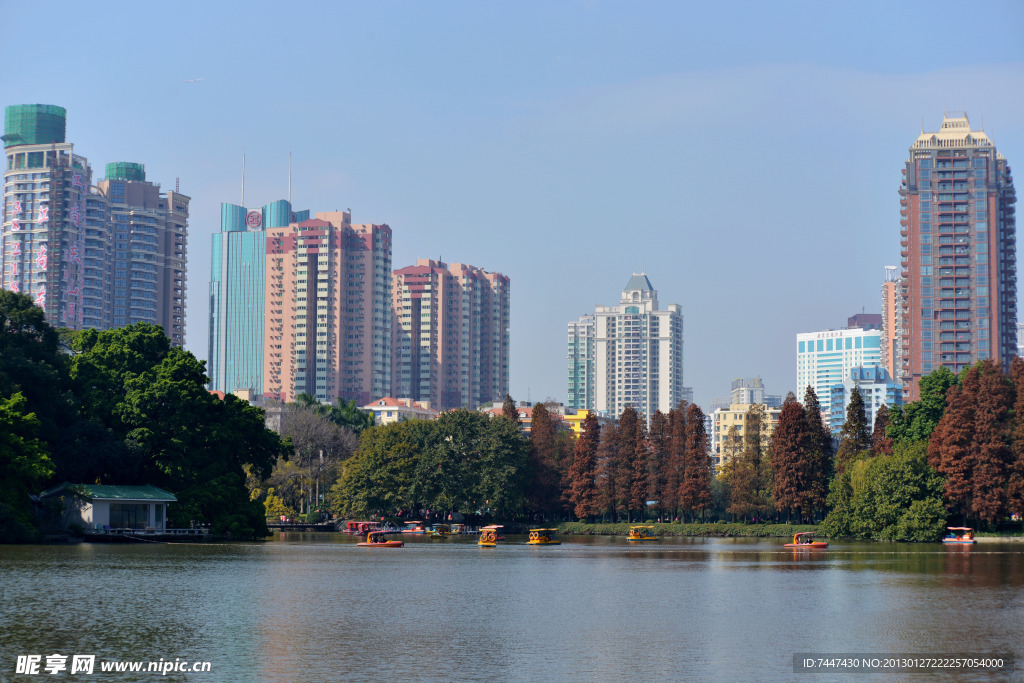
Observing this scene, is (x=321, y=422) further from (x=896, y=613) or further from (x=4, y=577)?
(x=896, y=613)

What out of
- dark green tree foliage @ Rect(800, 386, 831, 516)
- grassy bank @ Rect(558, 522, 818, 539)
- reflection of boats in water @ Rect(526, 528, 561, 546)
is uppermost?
dark green tree foliage @ Rect(800, 386, 831, 516)

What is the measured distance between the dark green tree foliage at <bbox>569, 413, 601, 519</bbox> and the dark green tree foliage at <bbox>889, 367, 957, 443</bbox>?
3342 centimetres

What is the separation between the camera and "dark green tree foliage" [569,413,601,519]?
131500mm

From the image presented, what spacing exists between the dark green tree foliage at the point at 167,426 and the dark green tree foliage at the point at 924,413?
59.1m

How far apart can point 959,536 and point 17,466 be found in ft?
235

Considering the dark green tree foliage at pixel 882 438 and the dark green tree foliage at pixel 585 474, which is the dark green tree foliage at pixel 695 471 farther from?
the dark green tree foliage at pixel 882 438

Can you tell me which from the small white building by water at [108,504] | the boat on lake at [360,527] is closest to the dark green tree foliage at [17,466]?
the small white building by water at [108,504]

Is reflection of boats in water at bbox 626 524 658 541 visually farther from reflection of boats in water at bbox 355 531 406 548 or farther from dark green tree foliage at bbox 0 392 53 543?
dark green tree foliage at bbox 0 392 53 543

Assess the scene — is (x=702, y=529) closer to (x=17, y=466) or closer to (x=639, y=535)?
(x=639, y=535)

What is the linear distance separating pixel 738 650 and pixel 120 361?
69.2 meters

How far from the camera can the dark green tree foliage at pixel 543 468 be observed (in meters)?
136

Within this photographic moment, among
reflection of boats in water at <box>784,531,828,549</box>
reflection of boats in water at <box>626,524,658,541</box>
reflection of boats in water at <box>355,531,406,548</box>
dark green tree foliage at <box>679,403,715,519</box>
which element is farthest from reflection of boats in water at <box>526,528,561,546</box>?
dark green tree foliage at <box>679,403,715,519</box>

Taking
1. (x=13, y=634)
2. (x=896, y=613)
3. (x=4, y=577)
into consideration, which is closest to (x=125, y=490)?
→ (x=4, y=577)

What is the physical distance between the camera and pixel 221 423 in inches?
3671
